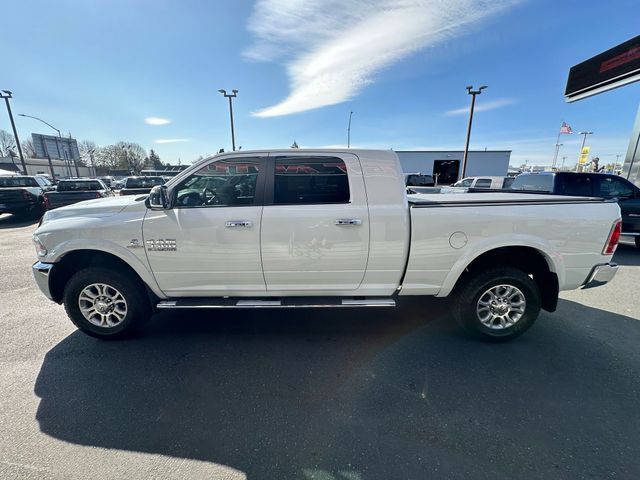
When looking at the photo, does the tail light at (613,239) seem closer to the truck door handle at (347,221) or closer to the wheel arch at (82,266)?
the truck door handle at (347,221)

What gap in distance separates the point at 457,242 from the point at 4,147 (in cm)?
11067

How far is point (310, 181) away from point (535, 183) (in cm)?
741

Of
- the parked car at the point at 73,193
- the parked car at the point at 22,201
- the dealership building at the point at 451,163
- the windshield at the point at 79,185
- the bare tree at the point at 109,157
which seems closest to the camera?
the parked car at the point at 73,193

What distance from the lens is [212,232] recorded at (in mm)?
2973

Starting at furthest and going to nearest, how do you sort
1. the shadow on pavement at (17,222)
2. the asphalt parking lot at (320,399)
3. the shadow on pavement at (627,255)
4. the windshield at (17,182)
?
the windshield at (17,182) → the shadow on pavement at (17,222) → the shadow on pavement at (627,255) → the asphalt parking lot at (320,399)

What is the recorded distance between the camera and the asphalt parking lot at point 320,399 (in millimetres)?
1911

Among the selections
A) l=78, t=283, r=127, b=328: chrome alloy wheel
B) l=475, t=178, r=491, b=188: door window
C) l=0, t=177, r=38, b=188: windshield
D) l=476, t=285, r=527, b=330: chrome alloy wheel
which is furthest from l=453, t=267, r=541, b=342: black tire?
l=0, t=177, r=38, b=188: windshield

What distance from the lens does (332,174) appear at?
3.08 m

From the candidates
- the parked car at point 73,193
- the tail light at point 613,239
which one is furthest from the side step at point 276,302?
the parked car at point 73,193

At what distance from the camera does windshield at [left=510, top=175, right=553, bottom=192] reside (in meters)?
7.21

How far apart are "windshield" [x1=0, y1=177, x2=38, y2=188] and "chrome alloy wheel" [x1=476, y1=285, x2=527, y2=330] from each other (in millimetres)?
19235

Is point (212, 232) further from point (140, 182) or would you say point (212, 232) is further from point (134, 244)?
point (140, 182)

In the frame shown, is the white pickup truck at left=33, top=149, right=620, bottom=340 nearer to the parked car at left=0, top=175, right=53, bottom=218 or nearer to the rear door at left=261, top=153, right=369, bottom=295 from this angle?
the rear door at left=261, top=153, right=369, bottom=295

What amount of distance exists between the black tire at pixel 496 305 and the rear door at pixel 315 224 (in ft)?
3.90
